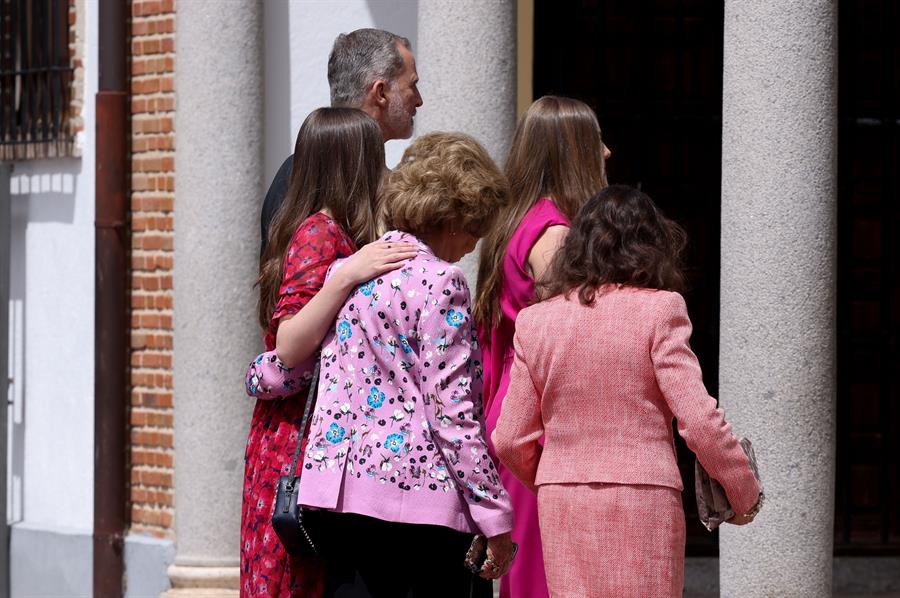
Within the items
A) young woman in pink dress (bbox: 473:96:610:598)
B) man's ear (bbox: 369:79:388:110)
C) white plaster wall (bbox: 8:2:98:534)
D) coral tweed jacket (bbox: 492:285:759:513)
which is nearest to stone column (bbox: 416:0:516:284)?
man's ear (bbox: 369:79:388:110)

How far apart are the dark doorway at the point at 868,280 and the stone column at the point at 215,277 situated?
3364 mm

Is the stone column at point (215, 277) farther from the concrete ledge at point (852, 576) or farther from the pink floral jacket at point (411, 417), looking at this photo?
the pink floral jacket at point (411, 417)

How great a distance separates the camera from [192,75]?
Result: 6906mm

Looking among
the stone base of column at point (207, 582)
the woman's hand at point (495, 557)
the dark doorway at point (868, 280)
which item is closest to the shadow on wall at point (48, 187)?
the stone base of column at point (207, 582)

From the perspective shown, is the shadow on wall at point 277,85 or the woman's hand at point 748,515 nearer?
the woman's hand at point 748,515

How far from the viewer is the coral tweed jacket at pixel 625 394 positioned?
11.5ft

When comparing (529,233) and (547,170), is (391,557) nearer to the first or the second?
(529,233)

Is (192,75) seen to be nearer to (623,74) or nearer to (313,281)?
(623,74)

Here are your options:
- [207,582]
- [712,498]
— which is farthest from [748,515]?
[207,582]

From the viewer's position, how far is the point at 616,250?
3.60 metres

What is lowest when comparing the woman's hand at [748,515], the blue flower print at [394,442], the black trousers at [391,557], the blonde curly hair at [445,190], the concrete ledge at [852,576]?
the concrete ledge at [852,576]

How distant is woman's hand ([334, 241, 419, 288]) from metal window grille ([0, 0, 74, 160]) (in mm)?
4399

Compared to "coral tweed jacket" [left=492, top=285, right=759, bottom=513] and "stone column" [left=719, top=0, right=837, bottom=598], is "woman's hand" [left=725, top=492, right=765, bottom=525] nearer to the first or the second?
Answer: "coral tweed jacket" [left=492, top=285, right=759, bottom=513]

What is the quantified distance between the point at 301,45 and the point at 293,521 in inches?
158
